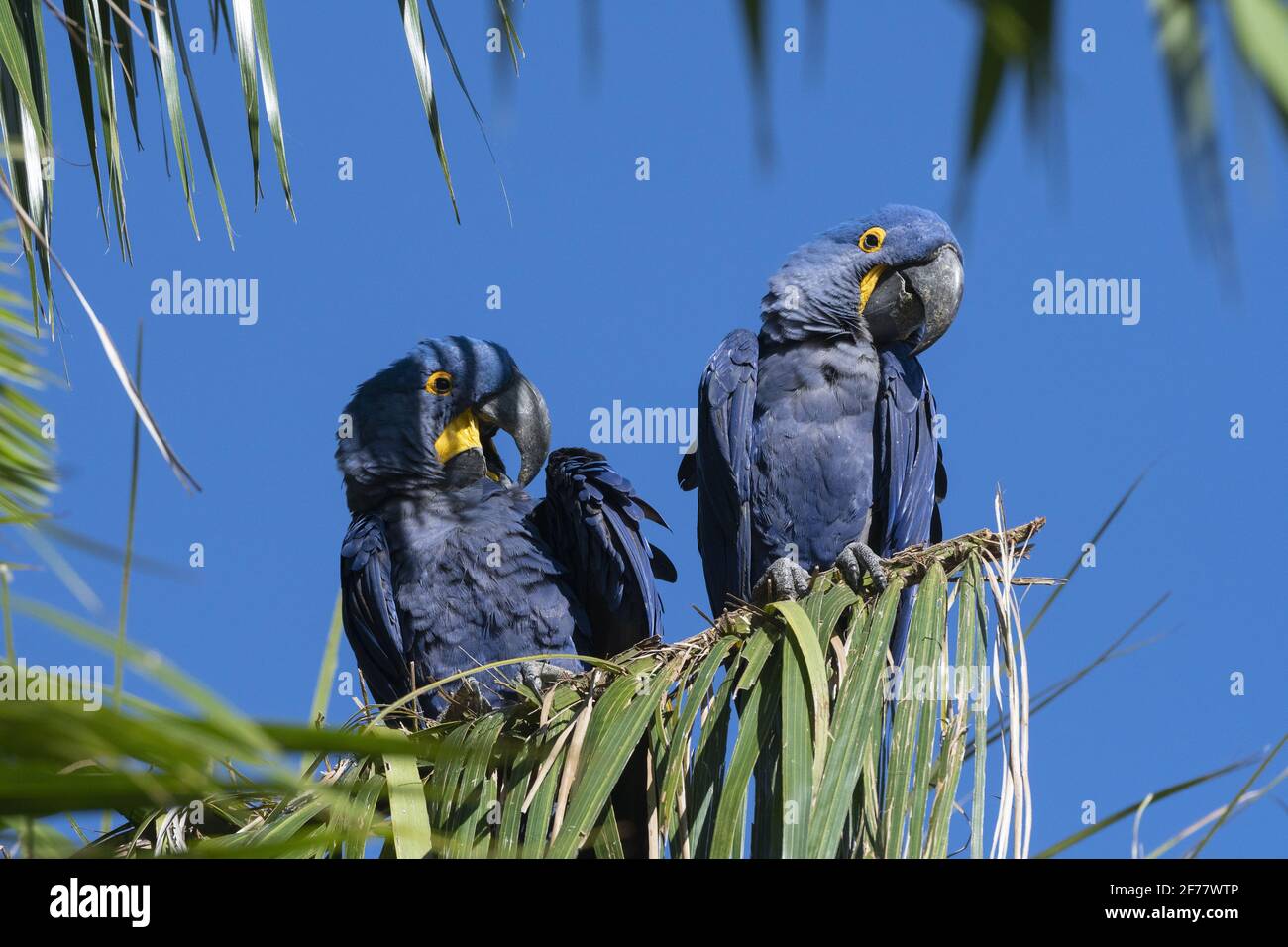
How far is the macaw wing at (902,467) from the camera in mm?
4902

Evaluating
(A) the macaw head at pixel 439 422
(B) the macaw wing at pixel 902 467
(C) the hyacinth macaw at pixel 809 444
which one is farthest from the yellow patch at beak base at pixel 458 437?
(B) the macaw wing at pixel 902 467

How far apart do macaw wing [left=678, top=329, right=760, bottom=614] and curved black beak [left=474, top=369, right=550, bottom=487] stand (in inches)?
30.7

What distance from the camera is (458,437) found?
547 centimetres

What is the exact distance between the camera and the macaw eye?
548cm

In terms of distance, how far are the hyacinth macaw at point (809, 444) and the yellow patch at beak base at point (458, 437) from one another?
92 cm

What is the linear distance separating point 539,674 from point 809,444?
131 centimetres

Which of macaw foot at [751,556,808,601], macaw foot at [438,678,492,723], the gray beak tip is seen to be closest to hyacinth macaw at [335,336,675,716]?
macaw foot at [751,556,808,601]

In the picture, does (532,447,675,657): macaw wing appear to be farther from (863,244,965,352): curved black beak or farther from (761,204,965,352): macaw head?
(863,244,965,352): curved black beak
